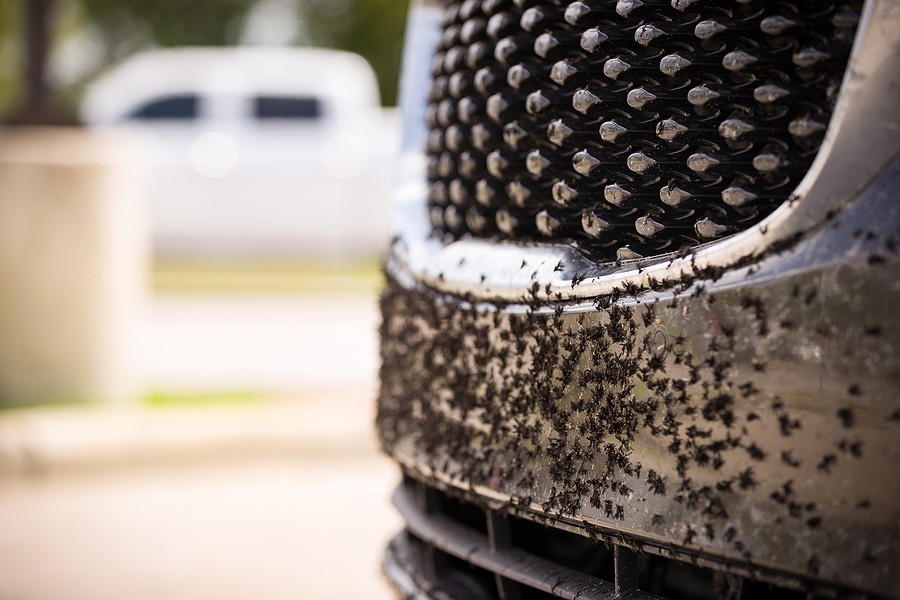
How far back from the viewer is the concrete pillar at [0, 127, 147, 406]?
5398 mm

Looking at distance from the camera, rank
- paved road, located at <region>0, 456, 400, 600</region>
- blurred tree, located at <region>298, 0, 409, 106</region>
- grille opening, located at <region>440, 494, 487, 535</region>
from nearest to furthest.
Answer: grille opening, located at <region>440, 494, 487, 535</region> < paved road, located at <region>0, 456, 400, 600</region> < blurred tree, located at <region>298, 0, 409, 106</region>

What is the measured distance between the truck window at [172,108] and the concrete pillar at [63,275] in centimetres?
833

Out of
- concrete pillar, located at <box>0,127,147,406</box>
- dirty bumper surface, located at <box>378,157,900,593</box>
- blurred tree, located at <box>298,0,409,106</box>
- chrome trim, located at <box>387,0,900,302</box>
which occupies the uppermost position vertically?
blurred tree, located at <box>298,0,409,106</box>

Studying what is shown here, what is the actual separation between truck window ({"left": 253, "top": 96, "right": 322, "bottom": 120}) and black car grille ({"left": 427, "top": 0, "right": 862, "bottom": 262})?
1209 cm

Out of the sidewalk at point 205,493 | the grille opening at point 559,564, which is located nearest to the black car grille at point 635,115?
the grille opening at point 559,564

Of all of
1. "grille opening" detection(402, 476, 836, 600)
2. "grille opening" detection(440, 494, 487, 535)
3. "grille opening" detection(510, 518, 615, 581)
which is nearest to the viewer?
"grille opening" detection(402, 476, 836, 600)

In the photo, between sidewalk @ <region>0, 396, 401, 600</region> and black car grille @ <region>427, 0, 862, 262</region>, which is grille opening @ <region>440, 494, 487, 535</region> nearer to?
black car grille @ <region>427, 0, 862, 262</region>

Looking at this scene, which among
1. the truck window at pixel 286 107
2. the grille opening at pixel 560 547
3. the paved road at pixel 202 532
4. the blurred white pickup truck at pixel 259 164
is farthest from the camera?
the truck window at pixel 286 107

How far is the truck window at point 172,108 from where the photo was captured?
1370 cm

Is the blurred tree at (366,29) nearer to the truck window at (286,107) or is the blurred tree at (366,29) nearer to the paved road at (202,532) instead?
the truck window at (286,107)

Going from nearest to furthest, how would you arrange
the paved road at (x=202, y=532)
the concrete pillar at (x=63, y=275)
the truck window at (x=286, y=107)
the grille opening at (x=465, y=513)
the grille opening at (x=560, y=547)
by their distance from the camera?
the grille opening at (x=560, y=547) → the grille opening at (x=465, y=513) → the paved road at (x=202, y=532) → the concrete pillar at (x=63, y=275) → the truck window at (x=286, y=107)

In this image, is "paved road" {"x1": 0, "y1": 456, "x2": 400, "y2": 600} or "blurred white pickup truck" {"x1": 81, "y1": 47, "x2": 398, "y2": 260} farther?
"blurred white pickup truck" {"x1": 81, "y1": 47, "x2": 398, "y2": 260}

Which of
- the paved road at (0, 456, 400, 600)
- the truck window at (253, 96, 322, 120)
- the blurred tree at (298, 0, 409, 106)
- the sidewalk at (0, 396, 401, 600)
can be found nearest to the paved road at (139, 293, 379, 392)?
the sidewalk at (0, 396, 401, 600)

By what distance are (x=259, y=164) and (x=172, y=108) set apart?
1578 millimetres
